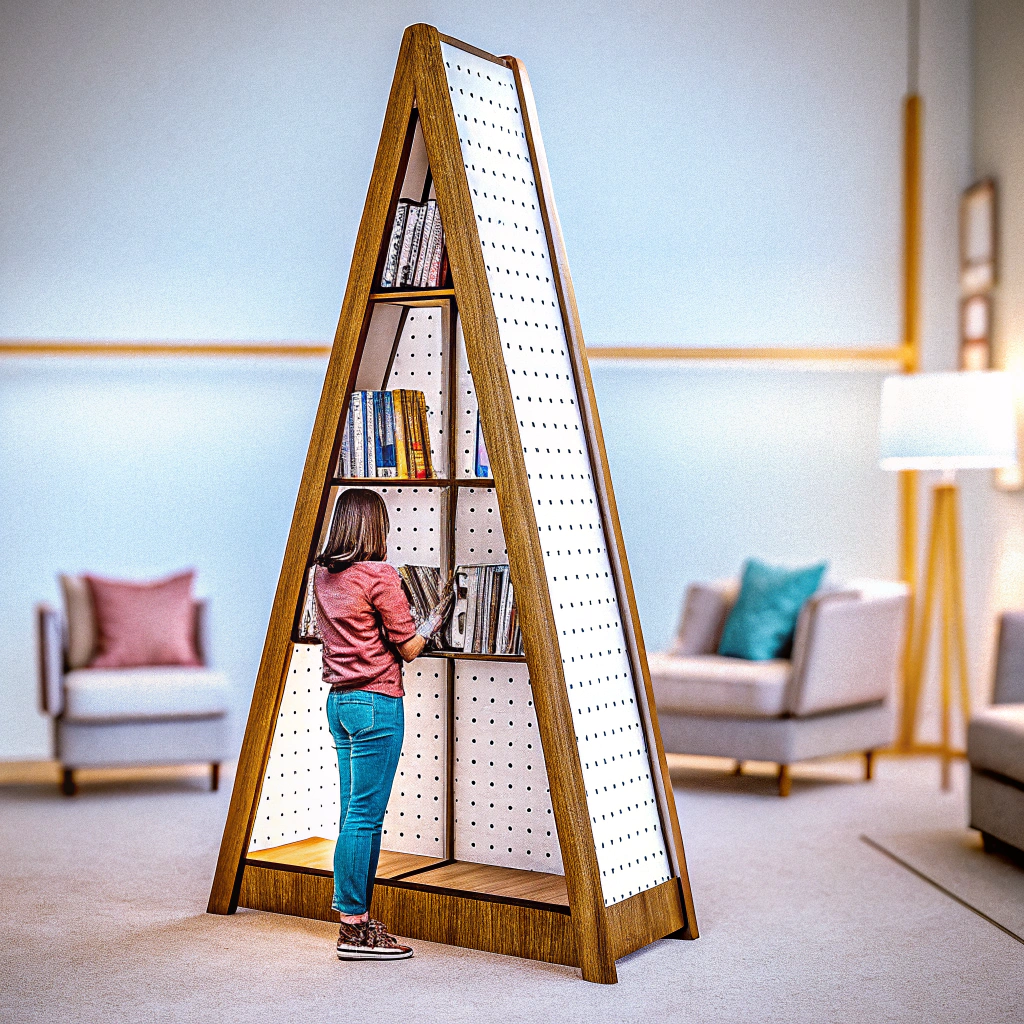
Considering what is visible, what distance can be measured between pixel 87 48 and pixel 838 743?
4601 mm

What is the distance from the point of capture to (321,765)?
3955mm

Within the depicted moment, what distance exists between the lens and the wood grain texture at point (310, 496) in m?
3.58

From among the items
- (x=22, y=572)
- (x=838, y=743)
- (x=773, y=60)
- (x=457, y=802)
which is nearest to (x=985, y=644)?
(x=838, y=743)

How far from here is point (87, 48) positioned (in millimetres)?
6449

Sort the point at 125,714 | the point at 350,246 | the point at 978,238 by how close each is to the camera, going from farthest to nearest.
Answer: the point at 350,246
the point at 978,238
the point at 125,714

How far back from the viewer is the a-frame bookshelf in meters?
3.34

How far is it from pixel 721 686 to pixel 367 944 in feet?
8.11

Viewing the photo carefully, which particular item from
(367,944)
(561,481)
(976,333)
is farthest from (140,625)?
(976,333)

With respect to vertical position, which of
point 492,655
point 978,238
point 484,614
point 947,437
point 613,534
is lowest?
point 492,655

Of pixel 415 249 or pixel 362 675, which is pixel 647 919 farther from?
pixel 415 249

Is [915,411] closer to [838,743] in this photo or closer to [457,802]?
[838,743]

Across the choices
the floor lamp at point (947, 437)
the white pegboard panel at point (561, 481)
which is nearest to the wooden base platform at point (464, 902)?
the white pegboard panel at point (561, 481)

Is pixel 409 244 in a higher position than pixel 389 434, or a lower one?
higher

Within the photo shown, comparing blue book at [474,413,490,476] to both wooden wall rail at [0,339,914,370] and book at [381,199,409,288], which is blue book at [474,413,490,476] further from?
wooden wall rail at [0,339,914,370]
